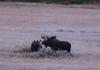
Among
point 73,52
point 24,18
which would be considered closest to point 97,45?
point 73,52

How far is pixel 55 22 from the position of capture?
35.4 m

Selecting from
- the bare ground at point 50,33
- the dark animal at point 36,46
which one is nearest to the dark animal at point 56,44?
the bare ground at point 50,33

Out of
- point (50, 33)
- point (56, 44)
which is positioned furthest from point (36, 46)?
point (50, 33)

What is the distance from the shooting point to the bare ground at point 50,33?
54.9 ft

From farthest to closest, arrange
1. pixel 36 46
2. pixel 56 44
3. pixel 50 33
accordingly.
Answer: pixel 50 33
pixel 36 46
pixel 56 44

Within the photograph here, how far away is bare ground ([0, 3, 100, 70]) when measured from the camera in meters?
16.7

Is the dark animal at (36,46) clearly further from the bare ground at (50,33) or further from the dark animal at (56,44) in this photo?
the bare ground at (50,33)

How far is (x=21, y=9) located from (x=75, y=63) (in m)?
30.7

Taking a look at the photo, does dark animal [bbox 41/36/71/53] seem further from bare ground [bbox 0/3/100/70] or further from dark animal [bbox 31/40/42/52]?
dark animal [bbox 31/40/42/52]

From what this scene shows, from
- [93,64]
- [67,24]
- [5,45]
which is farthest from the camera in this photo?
[67,24]

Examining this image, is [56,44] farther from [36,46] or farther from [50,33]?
[50,33]

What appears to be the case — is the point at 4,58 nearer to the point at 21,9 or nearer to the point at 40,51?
the point at 40,51

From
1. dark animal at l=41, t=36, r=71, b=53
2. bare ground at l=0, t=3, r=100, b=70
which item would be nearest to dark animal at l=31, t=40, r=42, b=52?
dark animal at l=41, t=36, r=71, b=53

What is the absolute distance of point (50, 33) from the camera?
90.7 ft
